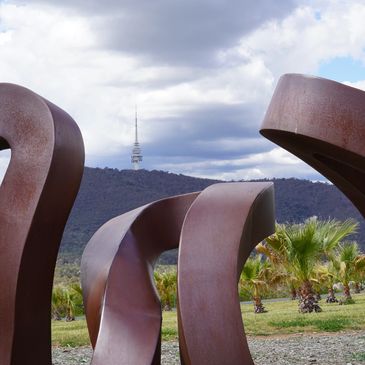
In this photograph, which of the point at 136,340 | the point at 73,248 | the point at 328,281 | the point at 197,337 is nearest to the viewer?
the point at 197,337

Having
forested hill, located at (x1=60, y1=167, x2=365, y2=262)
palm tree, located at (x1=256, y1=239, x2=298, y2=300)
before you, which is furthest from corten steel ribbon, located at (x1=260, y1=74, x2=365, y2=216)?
forested hill, located at (x1=60, y1=167, x2=365, y2=262)

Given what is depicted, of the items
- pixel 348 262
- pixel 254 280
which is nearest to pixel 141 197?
pixel 348 262

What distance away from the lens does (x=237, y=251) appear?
7.94 meters

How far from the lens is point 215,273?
25.6 feet

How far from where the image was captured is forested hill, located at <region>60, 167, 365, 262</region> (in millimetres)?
78775

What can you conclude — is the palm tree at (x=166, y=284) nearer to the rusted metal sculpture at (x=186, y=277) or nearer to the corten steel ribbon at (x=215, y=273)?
the rusted metal sculpture at (x=186, y=277)

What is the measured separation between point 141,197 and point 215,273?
7285 centimetres

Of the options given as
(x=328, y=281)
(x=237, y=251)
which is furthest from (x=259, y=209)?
(x=328, y=281)

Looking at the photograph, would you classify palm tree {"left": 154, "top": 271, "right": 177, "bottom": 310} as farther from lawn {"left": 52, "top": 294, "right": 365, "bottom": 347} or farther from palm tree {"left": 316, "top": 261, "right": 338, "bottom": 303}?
palm tree {"left": 316, "top": 261, "right": 338, "bottom": 303}

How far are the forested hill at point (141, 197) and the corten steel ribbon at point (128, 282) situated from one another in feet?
211

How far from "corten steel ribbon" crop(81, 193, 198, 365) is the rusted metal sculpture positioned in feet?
0.03

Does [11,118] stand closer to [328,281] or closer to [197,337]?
[197,337]

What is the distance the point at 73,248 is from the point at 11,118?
64814 mm

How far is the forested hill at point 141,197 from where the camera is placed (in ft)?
258
